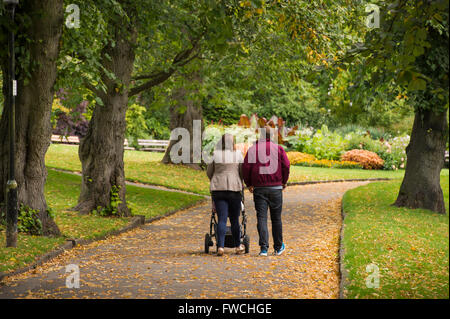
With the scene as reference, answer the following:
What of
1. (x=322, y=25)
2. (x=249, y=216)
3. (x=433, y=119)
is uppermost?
(x=322, y=25)

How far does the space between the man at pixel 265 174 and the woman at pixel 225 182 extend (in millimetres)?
175

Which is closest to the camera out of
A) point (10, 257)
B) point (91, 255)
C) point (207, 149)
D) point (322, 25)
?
point (10, 257)

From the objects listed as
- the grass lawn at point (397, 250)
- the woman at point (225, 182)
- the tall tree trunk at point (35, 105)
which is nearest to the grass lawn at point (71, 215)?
the tall tree trunk at point (35, 105)

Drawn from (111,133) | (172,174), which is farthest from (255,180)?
(172,174)

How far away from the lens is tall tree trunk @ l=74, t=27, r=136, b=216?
13797 mm

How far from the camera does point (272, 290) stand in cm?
737

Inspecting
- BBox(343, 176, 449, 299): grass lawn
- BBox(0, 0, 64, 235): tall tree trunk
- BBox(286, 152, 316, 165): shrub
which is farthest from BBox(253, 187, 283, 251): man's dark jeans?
BBox(286, 152, 316, 165): shrub

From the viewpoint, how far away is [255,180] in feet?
31.5

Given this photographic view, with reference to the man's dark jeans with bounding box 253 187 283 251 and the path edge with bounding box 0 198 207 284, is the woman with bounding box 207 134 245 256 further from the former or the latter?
the path edge with bounding box 0 198 207 284

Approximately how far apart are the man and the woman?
0.18 meters
